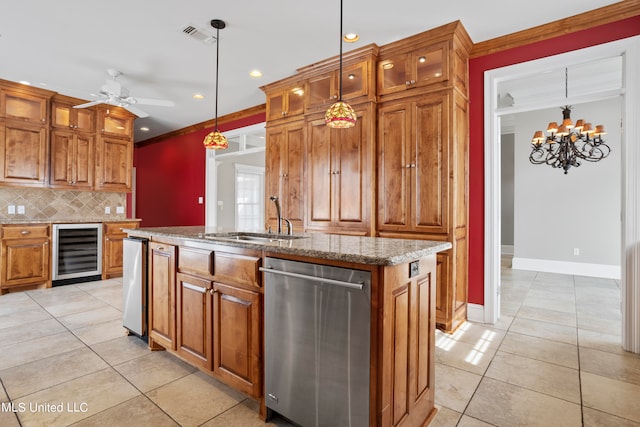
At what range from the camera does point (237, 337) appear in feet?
5.94

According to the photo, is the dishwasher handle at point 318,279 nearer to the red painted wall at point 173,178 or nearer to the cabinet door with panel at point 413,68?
the cabinet door with panel at point 413,68

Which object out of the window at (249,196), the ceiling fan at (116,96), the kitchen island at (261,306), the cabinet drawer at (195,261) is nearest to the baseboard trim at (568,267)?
the kitchen island at (261,306)

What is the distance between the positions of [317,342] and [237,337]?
0.58 metres

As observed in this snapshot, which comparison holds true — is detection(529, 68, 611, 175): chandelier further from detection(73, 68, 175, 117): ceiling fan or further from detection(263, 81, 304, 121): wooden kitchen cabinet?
detection(73, 68, 175, 117): ceiling fan

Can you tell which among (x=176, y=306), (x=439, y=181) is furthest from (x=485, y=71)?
(x=176, y=306)

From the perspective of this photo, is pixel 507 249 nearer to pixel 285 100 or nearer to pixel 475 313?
pixel 475 313

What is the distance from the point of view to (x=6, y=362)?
2.31m

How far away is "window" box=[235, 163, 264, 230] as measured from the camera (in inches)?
295

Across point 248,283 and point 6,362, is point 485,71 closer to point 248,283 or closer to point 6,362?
point 248,283

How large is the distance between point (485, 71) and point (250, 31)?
2270mm

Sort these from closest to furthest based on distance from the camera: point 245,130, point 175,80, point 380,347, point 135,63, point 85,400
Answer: point 380,347 → point 85,400 → point 135,63 → point 175,80 → point 245,130

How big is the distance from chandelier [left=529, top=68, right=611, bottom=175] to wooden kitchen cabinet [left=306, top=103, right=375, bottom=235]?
3.13m

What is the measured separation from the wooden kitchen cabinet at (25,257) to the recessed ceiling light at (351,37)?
446 centimetres

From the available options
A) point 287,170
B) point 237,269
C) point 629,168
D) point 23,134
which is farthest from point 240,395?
point 23,134
